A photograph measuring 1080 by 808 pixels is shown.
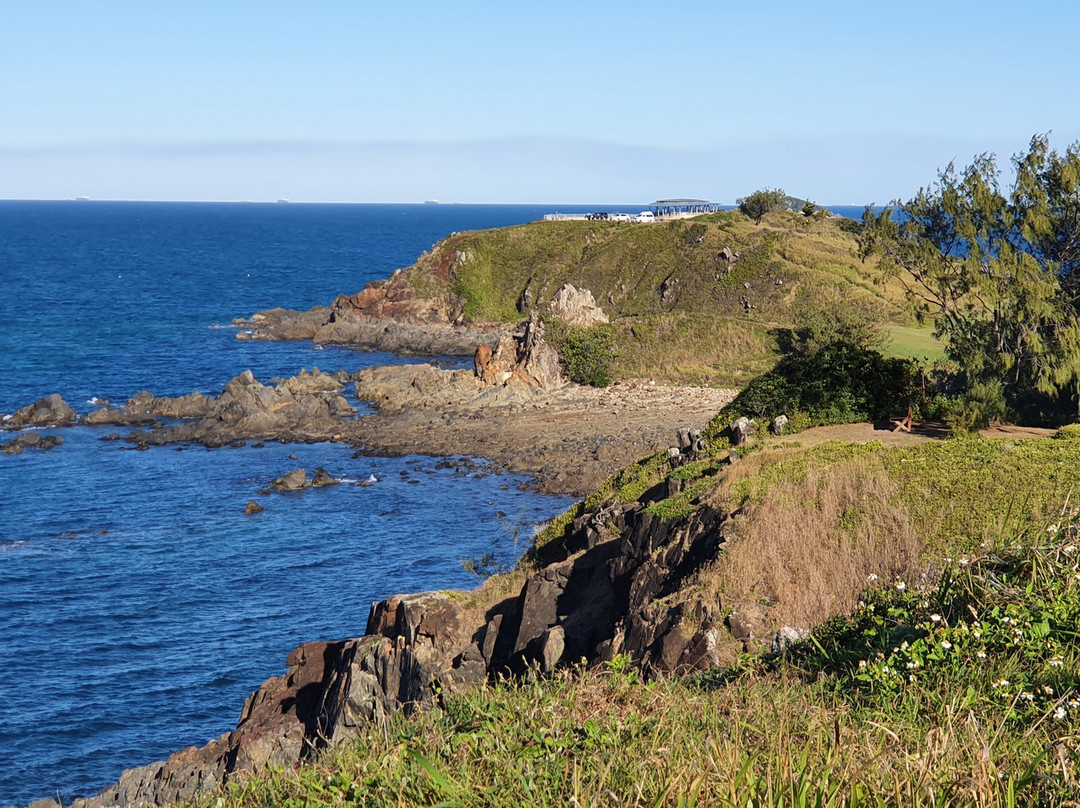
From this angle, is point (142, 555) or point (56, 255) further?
point (56, 255)

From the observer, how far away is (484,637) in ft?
74.0

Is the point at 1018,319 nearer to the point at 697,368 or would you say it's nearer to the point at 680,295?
the point at 697,368

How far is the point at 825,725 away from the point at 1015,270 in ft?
87.1

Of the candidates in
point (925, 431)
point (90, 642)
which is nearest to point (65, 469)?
point (90, 642)

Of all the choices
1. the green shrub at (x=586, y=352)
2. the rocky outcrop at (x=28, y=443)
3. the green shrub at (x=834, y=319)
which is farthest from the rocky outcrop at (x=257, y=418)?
the green shrub at (x=834, y=319)

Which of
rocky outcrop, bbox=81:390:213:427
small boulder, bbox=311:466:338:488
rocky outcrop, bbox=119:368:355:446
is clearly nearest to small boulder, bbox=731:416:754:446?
small boulder, bbox=311:466:338:488

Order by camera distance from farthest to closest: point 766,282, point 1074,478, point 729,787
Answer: point 766,282
point 1074,478
point 729,787

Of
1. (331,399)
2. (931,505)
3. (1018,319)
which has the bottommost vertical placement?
(331,399)

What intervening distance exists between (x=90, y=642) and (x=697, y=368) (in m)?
44.4

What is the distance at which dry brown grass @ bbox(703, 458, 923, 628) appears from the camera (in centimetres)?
1731

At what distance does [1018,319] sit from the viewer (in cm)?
3039

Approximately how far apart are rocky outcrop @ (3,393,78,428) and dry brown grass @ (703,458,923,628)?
55158mm

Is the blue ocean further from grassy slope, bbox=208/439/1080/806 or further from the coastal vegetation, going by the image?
grassy slope, bbox=208/439/1080/806

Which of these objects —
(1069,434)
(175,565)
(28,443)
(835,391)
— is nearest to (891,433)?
(835,391)
